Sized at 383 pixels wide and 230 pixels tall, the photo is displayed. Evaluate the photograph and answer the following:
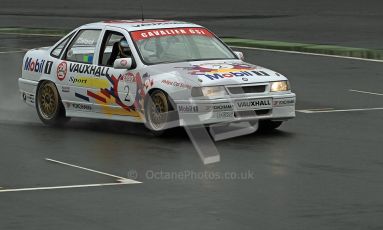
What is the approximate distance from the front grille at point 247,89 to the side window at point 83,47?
247 cm

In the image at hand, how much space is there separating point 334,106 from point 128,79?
414cm

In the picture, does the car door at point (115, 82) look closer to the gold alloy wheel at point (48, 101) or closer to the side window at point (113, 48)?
the side window at point (113, 48)

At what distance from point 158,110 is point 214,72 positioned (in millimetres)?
846

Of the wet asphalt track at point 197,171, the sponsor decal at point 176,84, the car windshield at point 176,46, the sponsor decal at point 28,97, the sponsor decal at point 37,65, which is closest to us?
the wet asphalt track at point 197,171

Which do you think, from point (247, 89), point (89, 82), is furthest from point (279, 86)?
point (89, 82)

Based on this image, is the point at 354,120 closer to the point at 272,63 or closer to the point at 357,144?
the point at 357,144

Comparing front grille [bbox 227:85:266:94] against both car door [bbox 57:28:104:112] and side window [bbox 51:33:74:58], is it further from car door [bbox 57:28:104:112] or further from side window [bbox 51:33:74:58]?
side window [bbox 51:33:74:58]

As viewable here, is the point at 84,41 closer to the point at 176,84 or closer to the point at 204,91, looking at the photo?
the point at 176,84

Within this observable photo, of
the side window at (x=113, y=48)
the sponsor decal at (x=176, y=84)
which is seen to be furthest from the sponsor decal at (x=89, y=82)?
the sponsor decal at (x=176, y=84)

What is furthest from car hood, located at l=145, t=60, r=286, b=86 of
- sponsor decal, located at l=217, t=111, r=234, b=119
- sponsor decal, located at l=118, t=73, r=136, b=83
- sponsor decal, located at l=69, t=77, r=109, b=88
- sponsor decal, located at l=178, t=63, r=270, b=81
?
sponsor decal, located at l=69, t=77, r=109, b=88

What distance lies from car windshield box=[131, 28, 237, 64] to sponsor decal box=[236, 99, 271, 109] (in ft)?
4.40

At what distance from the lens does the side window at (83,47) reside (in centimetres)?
1644

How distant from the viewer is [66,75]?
16531 mm

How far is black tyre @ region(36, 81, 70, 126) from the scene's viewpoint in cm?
1667
